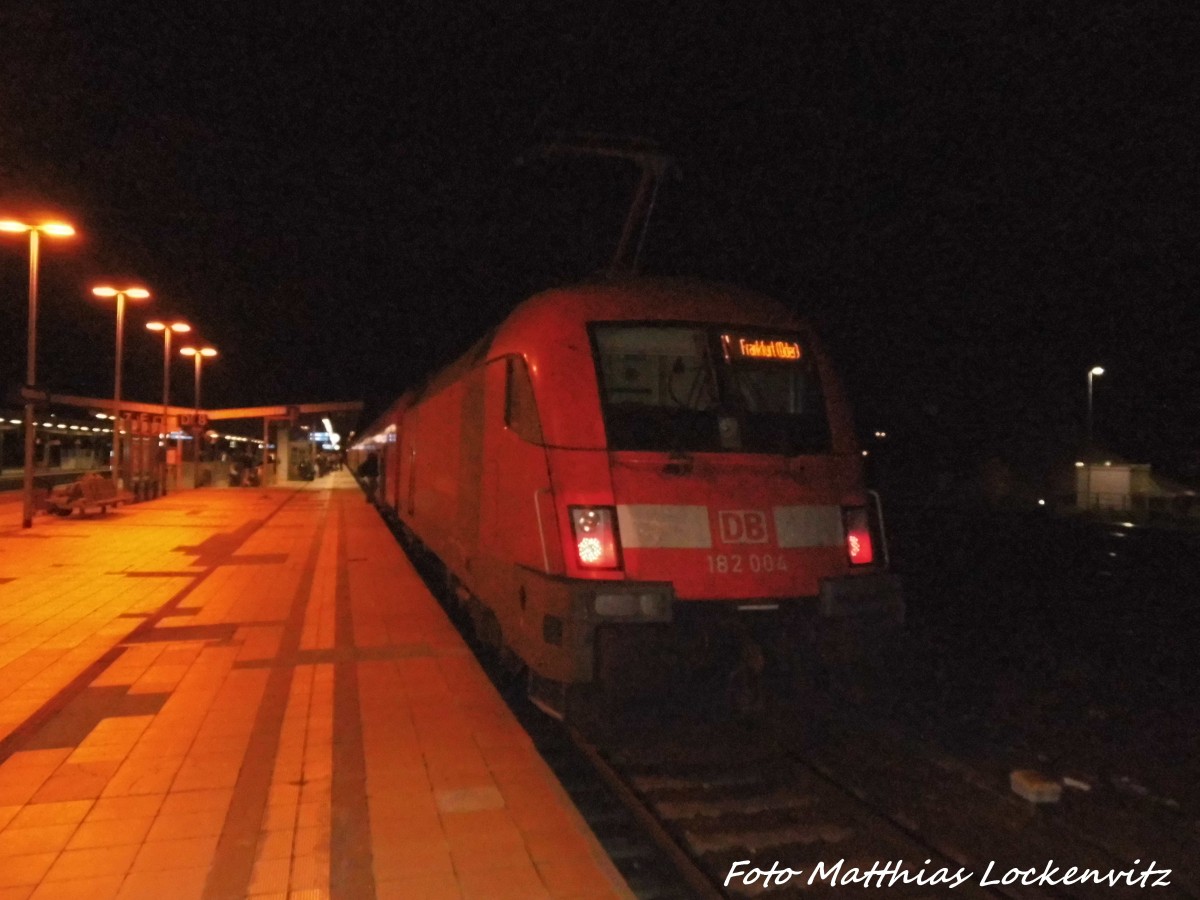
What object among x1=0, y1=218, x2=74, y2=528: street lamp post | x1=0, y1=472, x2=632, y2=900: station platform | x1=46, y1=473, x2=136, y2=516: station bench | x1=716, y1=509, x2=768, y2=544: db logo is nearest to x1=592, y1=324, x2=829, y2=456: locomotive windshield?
x1=716, y1=509, x2=768, y2=544: db logo

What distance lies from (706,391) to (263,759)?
3497 millimetres

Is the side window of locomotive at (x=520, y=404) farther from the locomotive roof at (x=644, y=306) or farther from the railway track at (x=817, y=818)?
the railway track at (x=817, y=818)

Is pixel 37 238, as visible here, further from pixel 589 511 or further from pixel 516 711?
pixel 589 511

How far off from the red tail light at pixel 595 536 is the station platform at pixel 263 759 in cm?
125

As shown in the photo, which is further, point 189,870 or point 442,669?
point 442,669

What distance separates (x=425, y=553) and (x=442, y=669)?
684 cm

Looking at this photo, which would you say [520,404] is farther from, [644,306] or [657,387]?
[644,306]

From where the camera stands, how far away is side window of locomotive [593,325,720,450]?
20.5 feet

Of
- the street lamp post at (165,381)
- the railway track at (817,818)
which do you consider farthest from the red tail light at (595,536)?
the street lamp post at (165,381)

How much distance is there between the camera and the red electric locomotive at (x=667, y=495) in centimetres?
582

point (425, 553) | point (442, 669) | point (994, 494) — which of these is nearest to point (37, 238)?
point (425, 553)

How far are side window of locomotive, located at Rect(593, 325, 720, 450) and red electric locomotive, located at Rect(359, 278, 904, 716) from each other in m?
0.01

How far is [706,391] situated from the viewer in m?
6.57

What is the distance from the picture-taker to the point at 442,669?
8.56m
